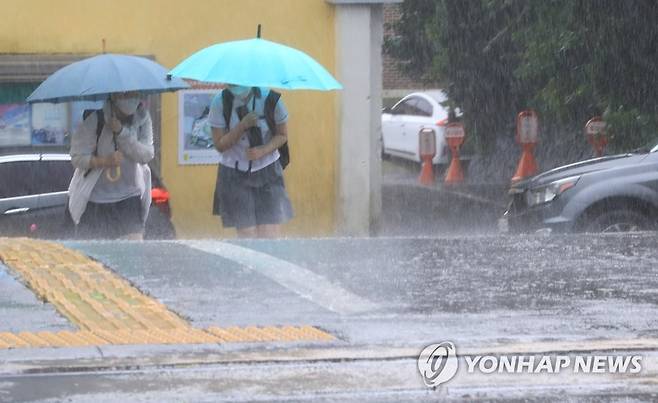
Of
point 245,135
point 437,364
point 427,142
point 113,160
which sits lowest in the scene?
point 427,142

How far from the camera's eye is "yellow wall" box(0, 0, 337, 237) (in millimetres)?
13258

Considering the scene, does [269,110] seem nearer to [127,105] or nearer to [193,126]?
[127,105]

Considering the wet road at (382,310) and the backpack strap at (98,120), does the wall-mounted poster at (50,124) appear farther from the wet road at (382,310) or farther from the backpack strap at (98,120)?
the wet road at (382,310)

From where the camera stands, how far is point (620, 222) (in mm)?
11117

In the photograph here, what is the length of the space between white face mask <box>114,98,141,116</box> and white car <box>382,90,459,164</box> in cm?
1491

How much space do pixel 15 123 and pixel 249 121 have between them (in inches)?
208

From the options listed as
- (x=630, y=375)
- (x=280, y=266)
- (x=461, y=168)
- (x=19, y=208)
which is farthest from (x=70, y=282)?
(x=461, y=168)

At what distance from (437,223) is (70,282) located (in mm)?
12227

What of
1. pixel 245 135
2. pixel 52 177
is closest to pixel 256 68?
pixel 245 135

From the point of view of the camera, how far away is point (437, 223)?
55.4ft

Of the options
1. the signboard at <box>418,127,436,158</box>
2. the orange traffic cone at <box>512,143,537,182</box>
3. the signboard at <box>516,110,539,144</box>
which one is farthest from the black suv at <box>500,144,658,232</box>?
the signboard at <box>418,127,436,158</box>

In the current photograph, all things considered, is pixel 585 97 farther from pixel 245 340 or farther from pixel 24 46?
pixel 245 340

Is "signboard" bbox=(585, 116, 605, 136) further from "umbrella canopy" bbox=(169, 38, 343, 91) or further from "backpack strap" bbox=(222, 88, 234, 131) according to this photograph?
"backpack strap" bbox=(222, 88, 234, 131)

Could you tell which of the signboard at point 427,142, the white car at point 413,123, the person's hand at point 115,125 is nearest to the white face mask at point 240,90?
the person's hand at point 115,125
